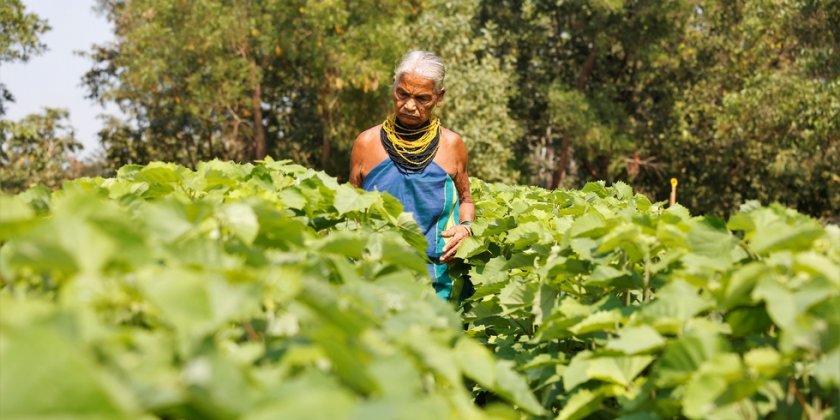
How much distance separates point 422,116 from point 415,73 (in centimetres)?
21

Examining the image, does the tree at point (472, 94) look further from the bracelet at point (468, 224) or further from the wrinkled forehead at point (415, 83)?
the wrinkled forehead at point (415, 83)

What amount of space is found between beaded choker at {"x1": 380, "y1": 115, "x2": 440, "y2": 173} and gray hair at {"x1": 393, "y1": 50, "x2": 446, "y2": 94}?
20 cm

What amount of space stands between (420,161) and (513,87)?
21.6 meters

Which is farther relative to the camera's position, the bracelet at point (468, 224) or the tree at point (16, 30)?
the tree at point (16, 30)

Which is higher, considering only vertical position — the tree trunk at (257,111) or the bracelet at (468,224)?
the bracelet at (468,224)

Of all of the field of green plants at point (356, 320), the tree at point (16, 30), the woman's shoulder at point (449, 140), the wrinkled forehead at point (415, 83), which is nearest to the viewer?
the field of green plants at point (356, 320)

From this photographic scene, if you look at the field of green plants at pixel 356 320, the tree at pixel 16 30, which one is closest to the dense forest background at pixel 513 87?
the tree at pixel 16 30

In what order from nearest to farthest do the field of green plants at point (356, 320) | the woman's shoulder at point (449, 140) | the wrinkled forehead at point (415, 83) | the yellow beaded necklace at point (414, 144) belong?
1. the field of green plants at point (356, 320)
2. the wrinkled forehead at point (415, 83)
3. the yellow beaded necklace at point (414, 144)
4. the woman's shoulder at point (449, 140)

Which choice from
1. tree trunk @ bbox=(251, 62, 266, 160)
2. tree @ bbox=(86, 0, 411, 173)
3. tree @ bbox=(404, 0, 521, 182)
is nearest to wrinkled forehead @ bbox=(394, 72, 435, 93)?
tree @ bbox=(86, 0, 411, 173)

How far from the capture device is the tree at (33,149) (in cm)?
2464

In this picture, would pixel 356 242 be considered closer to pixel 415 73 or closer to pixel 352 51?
pixel 415 73

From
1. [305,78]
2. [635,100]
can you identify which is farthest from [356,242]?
[635,100]

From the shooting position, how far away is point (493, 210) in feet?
A: 18.1

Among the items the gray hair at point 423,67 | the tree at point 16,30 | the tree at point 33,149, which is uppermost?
the gray hair at point 423,67
